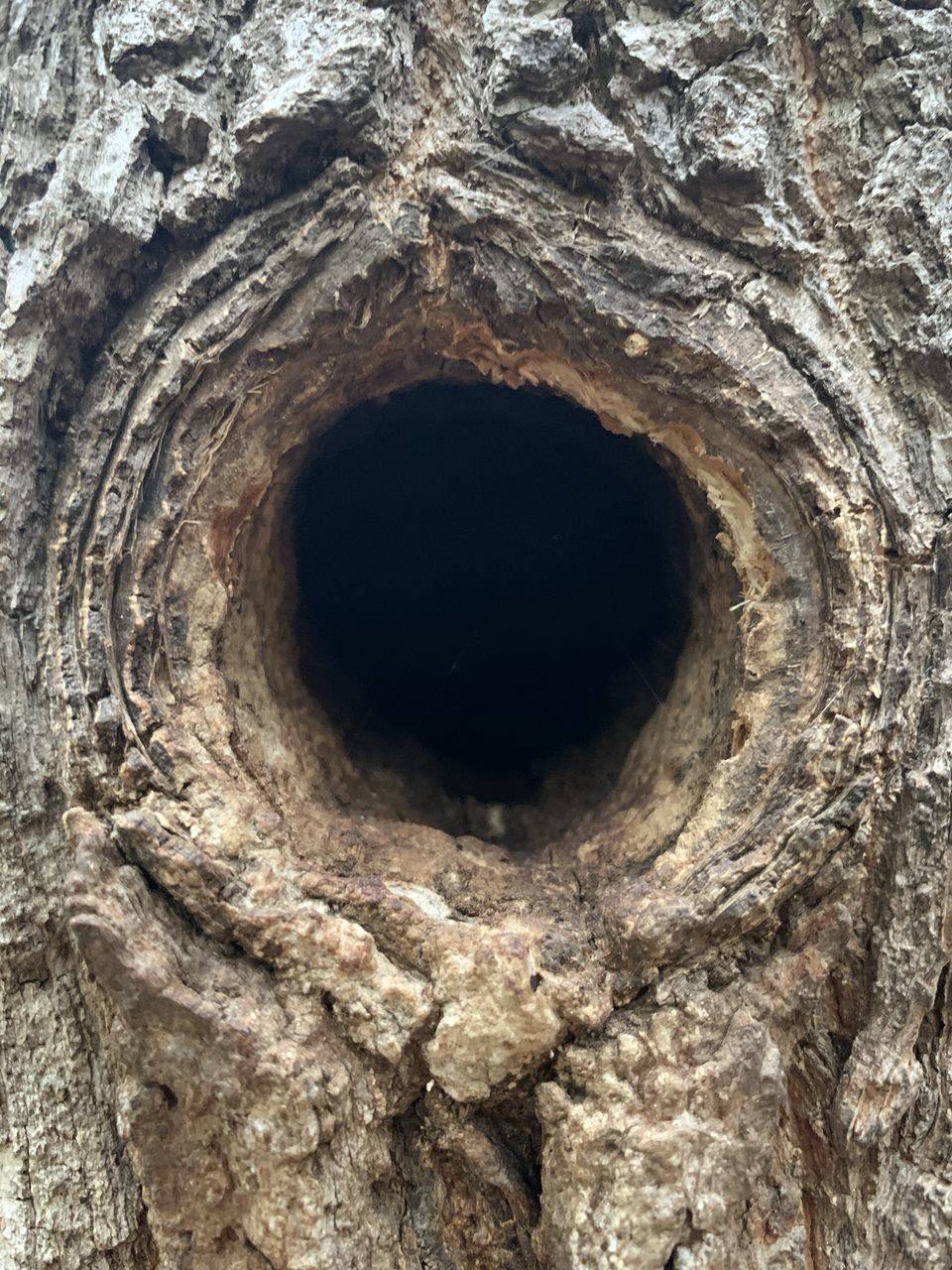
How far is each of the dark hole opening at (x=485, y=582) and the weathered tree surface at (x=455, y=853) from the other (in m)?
0.48

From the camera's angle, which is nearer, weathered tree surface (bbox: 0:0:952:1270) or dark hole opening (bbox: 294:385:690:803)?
weathered tree surface (bbox: 0:0:952:1270)

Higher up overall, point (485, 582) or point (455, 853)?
point (485, 582)

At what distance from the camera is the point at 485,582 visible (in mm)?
2955

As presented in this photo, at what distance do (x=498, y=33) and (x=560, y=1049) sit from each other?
164cm

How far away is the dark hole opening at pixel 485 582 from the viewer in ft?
7.20

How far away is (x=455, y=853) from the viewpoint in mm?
1572

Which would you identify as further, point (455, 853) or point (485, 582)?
point (485, 582)

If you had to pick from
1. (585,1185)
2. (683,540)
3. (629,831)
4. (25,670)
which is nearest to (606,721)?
(683,540)

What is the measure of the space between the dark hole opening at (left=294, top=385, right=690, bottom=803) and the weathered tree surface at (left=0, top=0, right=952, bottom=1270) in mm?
480

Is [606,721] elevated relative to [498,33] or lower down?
lower down

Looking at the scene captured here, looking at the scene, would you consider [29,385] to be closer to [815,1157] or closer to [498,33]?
[498,33]

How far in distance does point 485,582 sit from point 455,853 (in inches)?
59.3

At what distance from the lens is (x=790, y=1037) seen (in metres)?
1.34

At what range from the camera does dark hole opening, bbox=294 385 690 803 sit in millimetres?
2195
